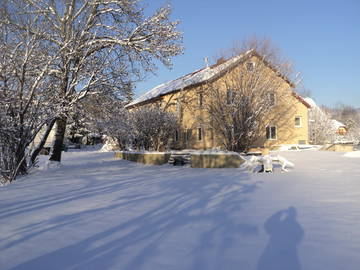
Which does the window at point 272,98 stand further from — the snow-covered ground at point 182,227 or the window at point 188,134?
the snow-covered ground at point 182,227

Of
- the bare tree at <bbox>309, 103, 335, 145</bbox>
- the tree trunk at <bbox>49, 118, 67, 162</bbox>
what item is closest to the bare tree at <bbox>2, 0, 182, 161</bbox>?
the tree trunk at <bbox>49, 118, 67, 162</bbox>

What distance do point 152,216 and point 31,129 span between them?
6.71 metres

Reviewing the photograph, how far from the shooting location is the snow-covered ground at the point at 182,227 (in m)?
3.10

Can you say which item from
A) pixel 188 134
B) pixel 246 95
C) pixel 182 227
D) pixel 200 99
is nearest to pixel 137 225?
pixel 182 227

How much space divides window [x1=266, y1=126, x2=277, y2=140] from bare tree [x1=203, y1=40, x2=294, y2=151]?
6.02 m

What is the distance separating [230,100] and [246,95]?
1.10 metres

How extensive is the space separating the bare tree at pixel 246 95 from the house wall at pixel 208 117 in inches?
11.5

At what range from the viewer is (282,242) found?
11.8 ft

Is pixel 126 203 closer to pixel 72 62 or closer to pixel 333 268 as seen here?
pixel 333 268

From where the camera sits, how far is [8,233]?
396 cm

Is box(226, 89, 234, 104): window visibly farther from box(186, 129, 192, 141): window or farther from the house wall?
box(186, 129, 192, 141): window

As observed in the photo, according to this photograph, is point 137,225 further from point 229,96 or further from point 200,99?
point 200,99

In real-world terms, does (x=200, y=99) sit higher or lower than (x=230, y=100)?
higher

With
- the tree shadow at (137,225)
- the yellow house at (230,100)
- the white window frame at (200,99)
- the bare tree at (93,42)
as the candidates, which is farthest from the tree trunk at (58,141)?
the white window frame at (200,99)
